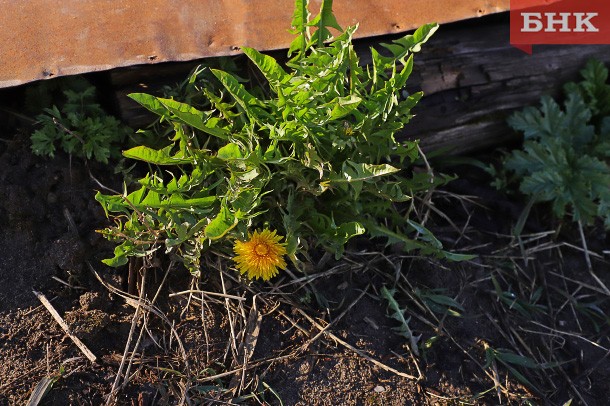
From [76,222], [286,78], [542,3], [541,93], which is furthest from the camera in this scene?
[541,93]

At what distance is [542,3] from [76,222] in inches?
76.7

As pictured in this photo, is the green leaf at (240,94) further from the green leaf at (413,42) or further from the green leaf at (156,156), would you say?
the green leaf at (413,42)

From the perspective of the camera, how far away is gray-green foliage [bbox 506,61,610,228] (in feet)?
9.28

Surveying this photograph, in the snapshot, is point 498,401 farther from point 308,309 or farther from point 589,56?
point 589,56

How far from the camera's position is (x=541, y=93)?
3004mm


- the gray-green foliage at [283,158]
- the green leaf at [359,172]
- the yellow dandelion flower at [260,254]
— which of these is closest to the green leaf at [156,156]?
the gray-green foliage at [283,158]

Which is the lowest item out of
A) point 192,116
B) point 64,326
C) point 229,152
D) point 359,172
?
point 64,326

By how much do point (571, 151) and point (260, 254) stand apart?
1472 mm

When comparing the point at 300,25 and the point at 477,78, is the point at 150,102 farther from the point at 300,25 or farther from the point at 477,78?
the point at 477,78

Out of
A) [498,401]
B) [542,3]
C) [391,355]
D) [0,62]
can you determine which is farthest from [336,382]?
[542,3]

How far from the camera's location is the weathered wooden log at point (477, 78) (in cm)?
274

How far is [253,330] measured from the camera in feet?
7.64

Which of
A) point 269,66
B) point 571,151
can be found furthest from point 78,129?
point 571,151

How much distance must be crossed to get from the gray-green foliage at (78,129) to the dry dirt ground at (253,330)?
92mm
